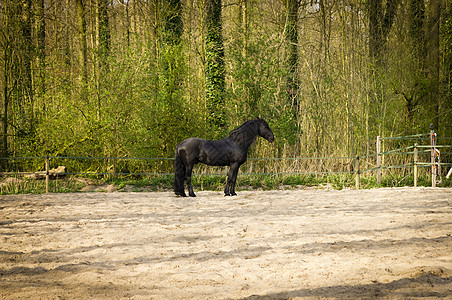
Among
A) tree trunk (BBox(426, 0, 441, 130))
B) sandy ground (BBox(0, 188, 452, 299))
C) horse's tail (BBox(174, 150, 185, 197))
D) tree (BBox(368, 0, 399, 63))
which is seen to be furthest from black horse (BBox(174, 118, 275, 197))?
tree trunk (BBox(426, 0, 441, 130))

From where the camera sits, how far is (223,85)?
16.3 meters

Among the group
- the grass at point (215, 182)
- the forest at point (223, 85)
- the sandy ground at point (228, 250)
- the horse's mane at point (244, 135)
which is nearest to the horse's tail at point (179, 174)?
the sandy ground at point (228, 250)

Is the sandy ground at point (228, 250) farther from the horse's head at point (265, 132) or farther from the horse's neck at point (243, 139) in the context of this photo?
the horse's head at point (265, 132)

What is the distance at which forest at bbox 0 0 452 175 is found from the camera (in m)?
14.7

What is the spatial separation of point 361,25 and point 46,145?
11.2 meters

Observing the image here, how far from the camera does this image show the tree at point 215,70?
624 inches

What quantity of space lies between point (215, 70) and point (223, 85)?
61 centimetres

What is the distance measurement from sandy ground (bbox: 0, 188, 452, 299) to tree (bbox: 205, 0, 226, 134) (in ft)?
20.2

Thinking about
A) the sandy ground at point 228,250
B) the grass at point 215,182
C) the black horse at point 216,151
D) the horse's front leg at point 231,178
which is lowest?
the grass at point 215,182

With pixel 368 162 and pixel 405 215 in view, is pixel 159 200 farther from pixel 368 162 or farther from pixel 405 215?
pixel 368 162

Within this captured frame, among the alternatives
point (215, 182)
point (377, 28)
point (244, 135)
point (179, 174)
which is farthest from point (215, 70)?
point (179, 174)

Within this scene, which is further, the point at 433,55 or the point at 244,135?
the point at 433,55

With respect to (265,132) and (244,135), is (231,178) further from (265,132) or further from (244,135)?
(265,132)

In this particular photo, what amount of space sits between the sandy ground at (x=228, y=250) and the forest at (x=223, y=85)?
4923 mm
